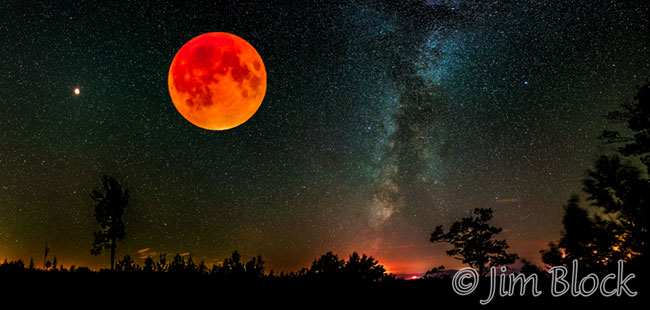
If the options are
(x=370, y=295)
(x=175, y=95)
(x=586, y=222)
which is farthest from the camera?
(x=586, y=222)

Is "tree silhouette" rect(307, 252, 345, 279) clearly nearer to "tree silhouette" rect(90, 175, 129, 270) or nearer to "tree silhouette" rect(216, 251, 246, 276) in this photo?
"tree silhouette" rect(216, 251, 246, 276)

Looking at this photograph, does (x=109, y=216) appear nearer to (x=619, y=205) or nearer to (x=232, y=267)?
(x=232, y=267)

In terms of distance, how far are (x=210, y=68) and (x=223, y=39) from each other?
1.54m

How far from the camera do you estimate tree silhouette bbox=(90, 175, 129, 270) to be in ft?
99.8

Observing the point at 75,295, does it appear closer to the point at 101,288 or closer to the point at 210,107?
the point at 101,288

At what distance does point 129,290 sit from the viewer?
7395 mm

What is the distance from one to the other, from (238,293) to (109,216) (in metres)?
27.2

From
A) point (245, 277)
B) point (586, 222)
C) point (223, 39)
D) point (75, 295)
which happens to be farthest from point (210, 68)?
point (586, 222)

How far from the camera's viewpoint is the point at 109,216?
30.5m

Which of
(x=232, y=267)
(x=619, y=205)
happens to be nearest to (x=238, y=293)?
(x=232, y=267)

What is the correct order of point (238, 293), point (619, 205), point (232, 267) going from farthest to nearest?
point (619, 205)
point (232, 267)
point (238, 293)

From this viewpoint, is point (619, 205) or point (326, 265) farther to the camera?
point (619, 205)

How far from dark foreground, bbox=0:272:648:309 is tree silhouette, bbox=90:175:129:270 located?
80.4 feet

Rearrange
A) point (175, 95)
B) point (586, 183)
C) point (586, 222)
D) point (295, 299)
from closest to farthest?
point (295, 299), point (175, 95), point (586, 183), point (586, 222)
